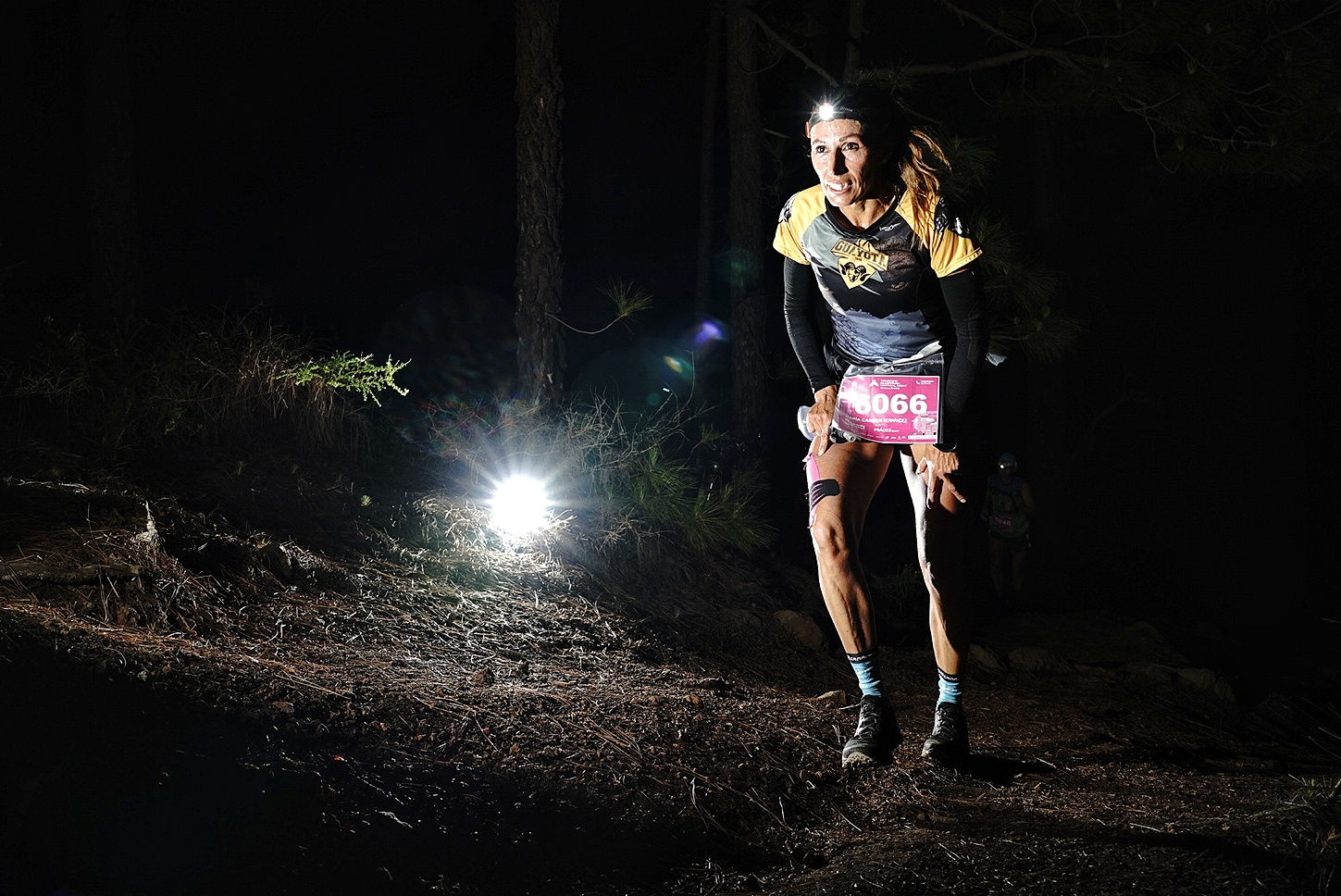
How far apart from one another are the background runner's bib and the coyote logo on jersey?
1.06 ft

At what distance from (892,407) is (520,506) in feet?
11.4

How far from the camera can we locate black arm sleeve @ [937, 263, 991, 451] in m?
3.40

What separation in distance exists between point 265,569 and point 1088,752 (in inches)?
140

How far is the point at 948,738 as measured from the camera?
3490mm

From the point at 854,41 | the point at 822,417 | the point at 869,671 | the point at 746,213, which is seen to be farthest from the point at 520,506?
the point at 854,41

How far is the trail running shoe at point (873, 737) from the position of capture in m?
3.39

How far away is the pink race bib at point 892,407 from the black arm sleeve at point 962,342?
0.16ft

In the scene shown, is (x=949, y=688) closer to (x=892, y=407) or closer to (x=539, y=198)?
(x=892, y=407)

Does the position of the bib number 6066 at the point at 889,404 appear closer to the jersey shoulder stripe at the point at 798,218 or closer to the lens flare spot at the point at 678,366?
the jersey shoulder stripe at the point at 798,218

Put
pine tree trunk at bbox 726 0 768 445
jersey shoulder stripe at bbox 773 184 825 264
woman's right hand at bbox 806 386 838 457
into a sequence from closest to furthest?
1. jersey shoulder stripe at bbox 773 184 825 264
2. woman's right hand at bbox 806 386 838 457
3. pine tree trunk at bbox 726 0 768 445

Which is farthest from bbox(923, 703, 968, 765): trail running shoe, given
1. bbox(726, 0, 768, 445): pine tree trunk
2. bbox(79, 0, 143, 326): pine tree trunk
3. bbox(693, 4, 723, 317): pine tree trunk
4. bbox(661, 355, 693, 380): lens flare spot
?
bbox(661, 355, 693, 380): lens flare spot

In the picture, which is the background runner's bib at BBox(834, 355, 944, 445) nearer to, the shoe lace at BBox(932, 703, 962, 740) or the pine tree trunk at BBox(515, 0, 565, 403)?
the shoe lace at BBox(932, 703, 962, 740)

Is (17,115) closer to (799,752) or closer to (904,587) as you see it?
(904,587)

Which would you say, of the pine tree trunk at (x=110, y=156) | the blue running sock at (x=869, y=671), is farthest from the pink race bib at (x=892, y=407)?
the pine tree trunk at (x=110, y=156)
